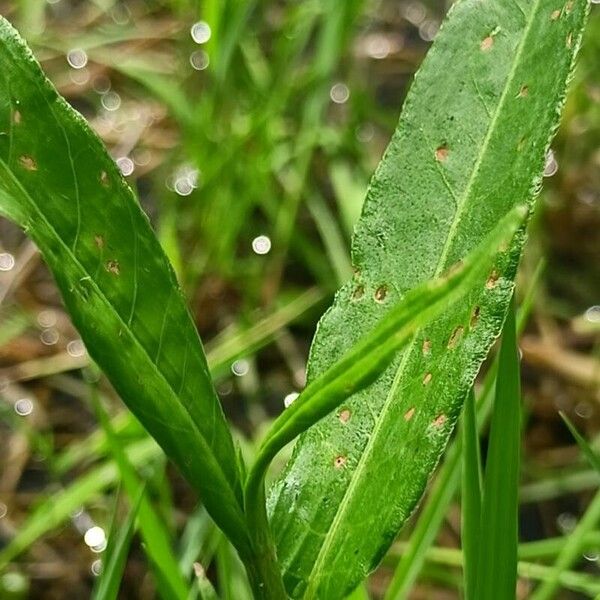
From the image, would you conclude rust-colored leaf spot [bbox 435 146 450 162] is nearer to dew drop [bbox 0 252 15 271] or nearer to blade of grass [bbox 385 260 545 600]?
blade of grass [bbox 385 260 545 600]

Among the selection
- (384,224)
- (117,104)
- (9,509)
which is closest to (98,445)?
(9,509)

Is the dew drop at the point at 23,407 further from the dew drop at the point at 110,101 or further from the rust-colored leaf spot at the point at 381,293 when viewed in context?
the rust-colored leaf spot at the point at 381,293

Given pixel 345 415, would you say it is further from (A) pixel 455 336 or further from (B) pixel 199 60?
(B) pixel 199 60

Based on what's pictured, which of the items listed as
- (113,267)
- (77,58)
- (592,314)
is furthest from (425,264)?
(77,58)

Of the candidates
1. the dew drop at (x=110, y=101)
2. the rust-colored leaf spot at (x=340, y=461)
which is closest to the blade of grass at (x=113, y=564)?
the rust-colored leaf spot at (x=340, y=461)

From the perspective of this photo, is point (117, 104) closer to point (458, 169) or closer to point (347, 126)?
point (347, 126)

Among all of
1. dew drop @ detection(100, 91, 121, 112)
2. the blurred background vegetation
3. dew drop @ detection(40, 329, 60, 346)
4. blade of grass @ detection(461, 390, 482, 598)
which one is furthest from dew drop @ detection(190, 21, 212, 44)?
blade of grass @ detection(461, 390, 482, 598)
